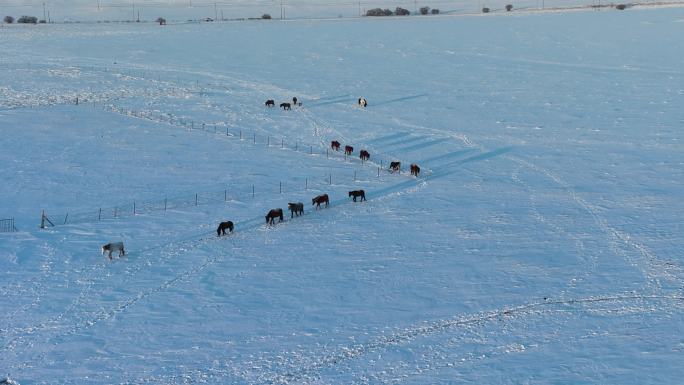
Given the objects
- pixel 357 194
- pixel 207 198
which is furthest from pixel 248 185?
pixel 357 194

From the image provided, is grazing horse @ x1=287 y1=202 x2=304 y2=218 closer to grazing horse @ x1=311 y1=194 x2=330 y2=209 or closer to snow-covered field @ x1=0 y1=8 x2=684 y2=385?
snow-covered field @ x1=0 y1=8 x2=684 y2=385

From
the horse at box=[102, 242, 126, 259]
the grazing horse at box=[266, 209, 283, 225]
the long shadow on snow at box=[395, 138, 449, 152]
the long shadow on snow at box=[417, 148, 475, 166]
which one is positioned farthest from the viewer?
the long shadow on snow at box=[395, 138, 449, 152]

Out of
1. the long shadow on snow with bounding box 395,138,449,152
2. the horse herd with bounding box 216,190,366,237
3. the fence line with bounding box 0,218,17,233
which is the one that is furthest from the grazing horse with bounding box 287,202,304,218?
the long shadow on snow with bounding box 395,138,449,152

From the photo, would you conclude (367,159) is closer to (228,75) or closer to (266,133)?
(266,133)

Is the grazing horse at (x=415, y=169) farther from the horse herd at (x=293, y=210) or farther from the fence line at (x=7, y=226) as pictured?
the fence line at (x=7, y=226)

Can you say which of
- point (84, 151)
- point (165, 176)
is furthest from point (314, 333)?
point (84, 151)

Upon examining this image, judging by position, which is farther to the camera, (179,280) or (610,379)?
(179,280)

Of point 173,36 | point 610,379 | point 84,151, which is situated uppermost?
point 173,36
